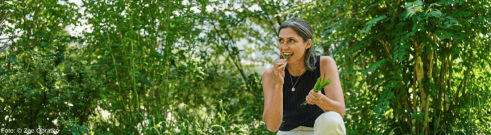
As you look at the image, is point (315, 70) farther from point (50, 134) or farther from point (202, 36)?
point (202, 36)

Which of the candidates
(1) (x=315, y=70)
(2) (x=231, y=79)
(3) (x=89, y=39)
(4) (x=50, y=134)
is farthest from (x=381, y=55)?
(4) (x=50, y=134)

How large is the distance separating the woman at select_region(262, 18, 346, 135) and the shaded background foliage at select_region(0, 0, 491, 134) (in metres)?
0.91

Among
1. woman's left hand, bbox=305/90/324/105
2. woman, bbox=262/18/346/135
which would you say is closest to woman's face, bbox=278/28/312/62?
woman, bbox=262/18/346/135

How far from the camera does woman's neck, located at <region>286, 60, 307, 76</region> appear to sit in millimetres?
2297

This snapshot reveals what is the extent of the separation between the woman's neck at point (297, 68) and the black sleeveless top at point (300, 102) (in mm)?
18

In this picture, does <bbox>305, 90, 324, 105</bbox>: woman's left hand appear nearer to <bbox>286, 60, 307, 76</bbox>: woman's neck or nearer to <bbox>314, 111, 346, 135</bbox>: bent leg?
<bbox>314, 111, 346, 135</bbox>: bent leg

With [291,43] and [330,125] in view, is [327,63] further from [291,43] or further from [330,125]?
[330,125]

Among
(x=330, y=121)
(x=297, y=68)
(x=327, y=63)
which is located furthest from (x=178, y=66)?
(x=330, y=121)

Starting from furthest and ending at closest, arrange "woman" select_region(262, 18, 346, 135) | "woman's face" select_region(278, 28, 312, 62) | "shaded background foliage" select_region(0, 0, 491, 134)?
"shaded background foliage" select_region(0, 0, 491, 134)
"woman's face" select_region(278, 28, 312, 62)
"woman" select_region(262, 18, 346, 135)

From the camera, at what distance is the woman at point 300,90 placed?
1959 millimetres

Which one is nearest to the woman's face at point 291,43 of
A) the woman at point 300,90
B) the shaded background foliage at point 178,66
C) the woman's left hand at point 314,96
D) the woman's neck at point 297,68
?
the woman at point 300,90

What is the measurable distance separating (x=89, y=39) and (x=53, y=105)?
71cm

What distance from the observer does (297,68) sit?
232 cm

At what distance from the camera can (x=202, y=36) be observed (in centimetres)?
A: 529
